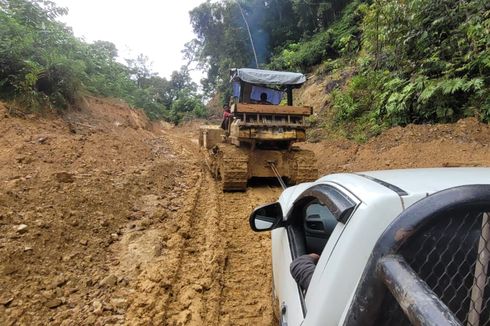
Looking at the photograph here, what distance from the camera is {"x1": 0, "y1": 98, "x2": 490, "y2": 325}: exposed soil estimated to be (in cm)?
304

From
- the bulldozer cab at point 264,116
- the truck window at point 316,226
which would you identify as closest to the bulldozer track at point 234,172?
the bulldozer cab at point 264,116

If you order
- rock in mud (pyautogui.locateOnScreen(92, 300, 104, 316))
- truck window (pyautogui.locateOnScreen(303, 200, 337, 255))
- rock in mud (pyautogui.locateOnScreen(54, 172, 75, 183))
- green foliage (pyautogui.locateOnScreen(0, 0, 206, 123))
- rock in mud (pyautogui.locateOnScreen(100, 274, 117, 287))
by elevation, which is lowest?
rock in mud (pyautogui.locateOnScreen(92, 300, 104, 316))

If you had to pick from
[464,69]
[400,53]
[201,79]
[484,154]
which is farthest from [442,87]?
[201,79]

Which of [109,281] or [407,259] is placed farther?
[109,281]

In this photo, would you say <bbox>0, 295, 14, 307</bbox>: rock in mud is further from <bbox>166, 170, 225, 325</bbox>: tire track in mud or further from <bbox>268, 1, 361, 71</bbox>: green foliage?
<bbox>268, 1, 361, 71</bbox>: green foliage

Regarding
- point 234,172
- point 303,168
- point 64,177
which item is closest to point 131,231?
point 64,177

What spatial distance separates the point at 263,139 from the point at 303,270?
5.53m

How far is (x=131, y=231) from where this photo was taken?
182 inches

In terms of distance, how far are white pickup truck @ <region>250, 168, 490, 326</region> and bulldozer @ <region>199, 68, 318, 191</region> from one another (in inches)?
206

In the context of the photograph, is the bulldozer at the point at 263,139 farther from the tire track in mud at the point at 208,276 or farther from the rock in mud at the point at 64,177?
the rock in mud at the point at 64,177

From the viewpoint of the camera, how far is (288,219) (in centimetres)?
230

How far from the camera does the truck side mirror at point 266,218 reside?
2.34 m

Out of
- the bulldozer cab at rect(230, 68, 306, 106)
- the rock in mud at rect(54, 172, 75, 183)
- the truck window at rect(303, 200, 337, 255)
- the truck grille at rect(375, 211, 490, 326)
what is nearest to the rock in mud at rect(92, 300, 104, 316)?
the truck window at rect(303, 200, 337, 255)

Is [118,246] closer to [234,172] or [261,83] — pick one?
[234,172]
